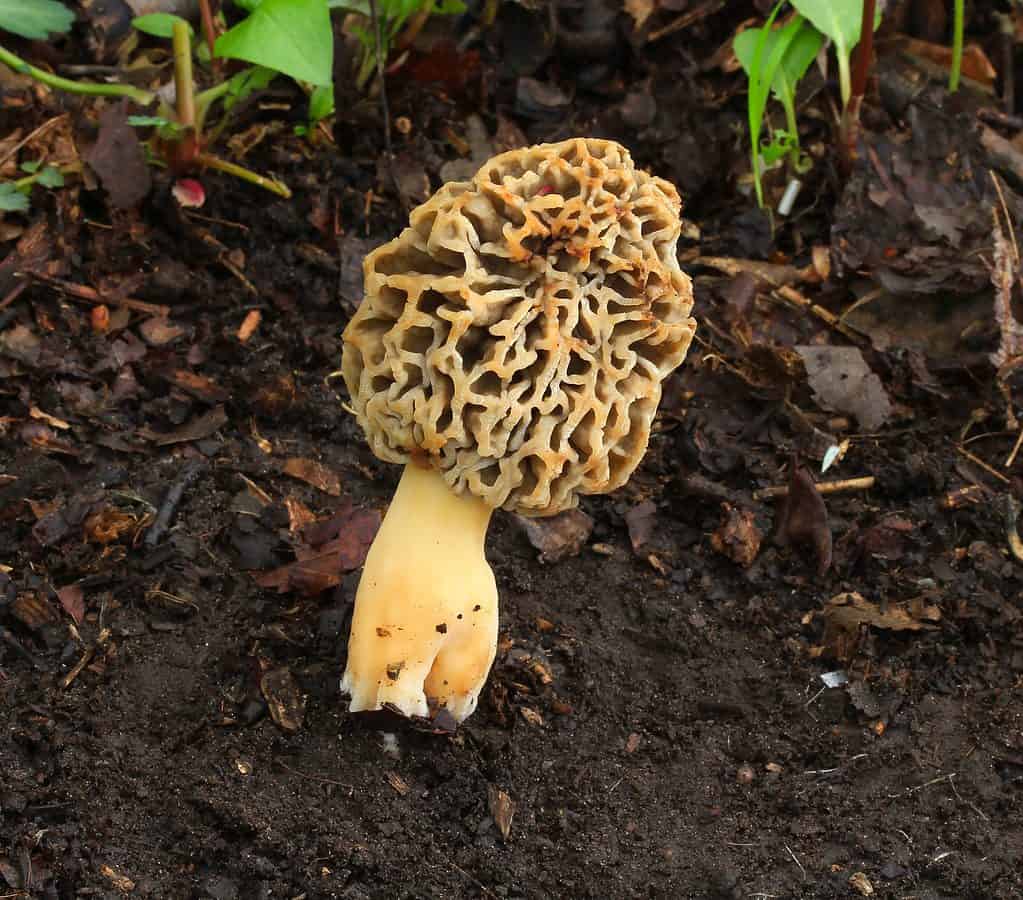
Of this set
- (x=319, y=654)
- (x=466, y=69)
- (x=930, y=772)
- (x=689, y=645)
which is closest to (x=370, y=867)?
(x=319, y=654)

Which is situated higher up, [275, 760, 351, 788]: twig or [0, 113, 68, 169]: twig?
[0, 113, 68, 169]: twig

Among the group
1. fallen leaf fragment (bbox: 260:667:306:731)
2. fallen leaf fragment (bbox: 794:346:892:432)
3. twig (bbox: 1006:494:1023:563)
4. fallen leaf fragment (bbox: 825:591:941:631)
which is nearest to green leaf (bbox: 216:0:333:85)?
fallen leaf fragment (bbox: 260:667:306:731)

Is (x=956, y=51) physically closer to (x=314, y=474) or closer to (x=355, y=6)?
(x=355, y=6)

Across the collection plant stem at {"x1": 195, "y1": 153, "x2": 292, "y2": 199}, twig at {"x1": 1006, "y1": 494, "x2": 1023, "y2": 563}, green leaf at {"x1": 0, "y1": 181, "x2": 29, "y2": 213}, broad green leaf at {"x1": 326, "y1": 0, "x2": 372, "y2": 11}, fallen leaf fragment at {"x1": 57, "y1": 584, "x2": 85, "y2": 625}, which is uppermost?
broad green leaf at {"x1": 326, "y1": 0, "x2": 372, "y2": 11}

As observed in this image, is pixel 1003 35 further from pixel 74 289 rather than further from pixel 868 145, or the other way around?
pixel 74 289

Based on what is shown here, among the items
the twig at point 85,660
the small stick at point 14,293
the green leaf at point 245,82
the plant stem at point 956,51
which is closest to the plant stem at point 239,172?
the green leaf at point 245,82

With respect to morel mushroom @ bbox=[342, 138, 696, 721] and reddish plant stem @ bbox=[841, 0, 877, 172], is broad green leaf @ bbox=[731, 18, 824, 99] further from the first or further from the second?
morel mushroom @ bbox=[342, 138, 696, 721]
